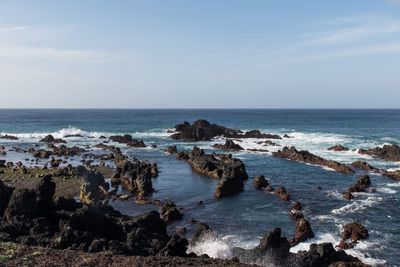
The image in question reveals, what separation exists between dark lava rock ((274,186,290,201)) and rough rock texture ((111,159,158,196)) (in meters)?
13.1

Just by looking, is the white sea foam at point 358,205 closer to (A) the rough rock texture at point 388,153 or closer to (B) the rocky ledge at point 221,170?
(B) the rocky ledge at point 221,170

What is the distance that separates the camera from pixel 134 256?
71.2ft

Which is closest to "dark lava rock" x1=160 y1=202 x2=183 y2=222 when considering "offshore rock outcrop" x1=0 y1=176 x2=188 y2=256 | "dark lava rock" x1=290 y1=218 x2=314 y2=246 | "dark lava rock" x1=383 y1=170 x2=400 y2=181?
"offshore rock outcrop" x1=0 y1=176 x2=188 y2=256

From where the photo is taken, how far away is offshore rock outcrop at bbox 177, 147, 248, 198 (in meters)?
46.2

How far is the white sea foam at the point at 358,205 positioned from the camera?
3815 cm

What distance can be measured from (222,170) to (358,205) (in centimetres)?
2079

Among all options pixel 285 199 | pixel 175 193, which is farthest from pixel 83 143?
pixel 285 199

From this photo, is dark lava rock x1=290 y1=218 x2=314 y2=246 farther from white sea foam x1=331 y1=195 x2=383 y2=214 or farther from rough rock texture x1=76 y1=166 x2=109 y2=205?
rough rock texture x1=76 y1=166 x2=109 y2=205

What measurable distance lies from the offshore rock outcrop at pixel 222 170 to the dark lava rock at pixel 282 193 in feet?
13.8

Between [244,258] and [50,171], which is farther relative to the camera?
[50,171]

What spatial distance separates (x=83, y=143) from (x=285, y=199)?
64941mm

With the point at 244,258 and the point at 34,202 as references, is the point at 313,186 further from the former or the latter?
the point at 34,202

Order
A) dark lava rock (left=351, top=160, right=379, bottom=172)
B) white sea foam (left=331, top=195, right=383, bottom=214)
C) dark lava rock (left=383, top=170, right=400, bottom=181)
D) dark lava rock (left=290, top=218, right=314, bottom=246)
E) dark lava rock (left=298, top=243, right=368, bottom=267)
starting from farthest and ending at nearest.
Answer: dark lava rock (left=351, top=160, right=379, bottom=172), dark lava rock (left=383, top=170, right=400, bottom=181), white sea foam (left=331, top=195, right=383, bottom=214), dark lava rock (left=290, top=218, right=314, bottom=246), dark lava rock (left=298, top=243, right=368, bottom=267)

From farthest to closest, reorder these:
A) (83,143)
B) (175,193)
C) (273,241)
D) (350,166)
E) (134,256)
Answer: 1. (83,143)
2. (350,166)
3. (175,193)
4. (273,241)
5. (134,256)
